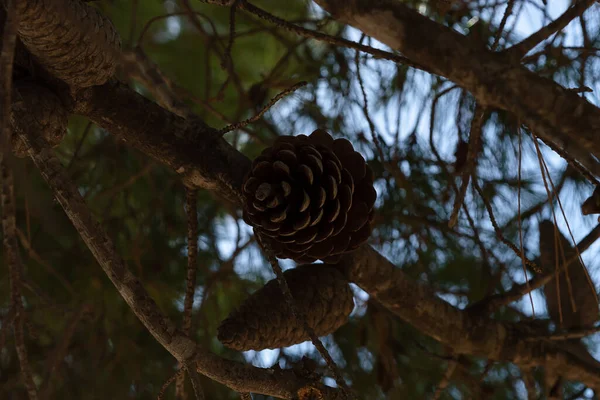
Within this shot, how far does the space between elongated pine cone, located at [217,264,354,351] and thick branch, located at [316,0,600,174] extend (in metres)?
0.32

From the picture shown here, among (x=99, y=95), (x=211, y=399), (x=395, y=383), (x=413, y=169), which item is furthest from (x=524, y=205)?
(x=99, y=95)

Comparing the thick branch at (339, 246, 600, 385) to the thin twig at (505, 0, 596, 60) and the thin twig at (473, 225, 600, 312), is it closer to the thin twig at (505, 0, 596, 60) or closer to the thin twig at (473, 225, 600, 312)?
the thin twig at (473, 225, 600, 312)

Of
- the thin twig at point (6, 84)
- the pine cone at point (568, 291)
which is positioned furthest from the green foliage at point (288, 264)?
the thin twig at point (6, 84)

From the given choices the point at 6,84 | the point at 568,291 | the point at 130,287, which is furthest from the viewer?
the point at 568,291

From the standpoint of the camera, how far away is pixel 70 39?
2.16 ft

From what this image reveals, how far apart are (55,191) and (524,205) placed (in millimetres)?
1429

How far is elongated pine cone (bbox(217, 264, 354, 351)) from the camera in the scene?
0.78 metres

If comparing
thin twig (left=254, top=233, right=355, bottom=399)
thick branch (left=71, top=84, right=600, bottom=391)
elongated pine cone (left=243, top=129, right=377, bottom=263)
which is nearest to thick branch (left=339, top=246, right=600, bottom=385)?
thick branch (left=71, top=84, right=600, bottom=391)

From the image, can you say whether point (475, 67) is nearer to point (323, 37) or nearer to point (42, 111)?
point (323, 37)

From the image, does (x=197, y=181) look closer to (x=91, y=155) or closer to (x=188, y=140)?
(x=188, y=140)

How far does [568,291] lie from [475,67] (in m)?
0.75

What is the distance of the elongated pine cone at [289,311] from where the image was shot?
2.56ft

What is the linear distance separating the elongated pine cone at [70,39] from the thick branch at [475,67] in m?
0.25

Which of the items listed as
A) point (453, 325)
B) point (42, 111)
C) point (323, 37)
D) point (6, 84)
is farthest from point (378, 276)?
point (6, 84)
